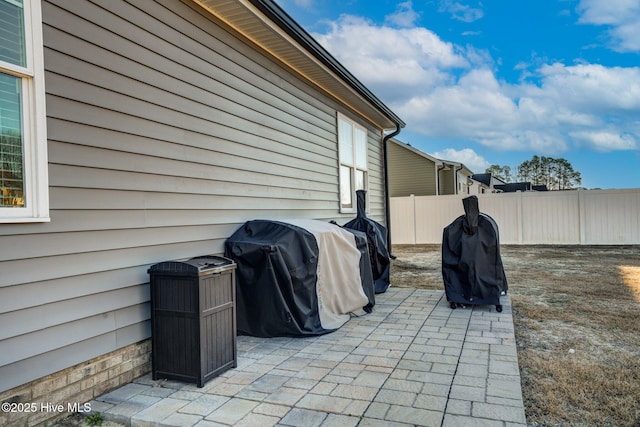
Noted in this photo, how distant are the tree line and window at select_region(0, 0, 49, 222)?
51.3 meters

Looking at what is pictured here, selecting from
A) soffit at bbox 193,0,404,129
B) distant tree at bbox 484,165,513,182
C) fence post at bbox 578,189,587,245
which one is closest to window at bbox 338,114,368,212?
soffit at bbox 193,0,404,129

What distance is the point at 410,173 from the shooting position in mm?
19078

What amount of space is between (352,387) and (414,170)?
17.1m

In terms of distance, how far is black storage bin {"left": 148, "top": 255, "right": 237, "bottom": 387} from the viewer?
274 centimetres

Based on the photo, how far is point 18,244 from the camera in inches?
85.7

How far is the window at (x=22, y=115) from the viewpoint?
86.4 inches

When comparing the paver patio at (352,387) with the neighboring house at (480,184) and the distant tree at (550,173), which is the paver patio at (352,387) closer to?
the neighboring house at (480,184)

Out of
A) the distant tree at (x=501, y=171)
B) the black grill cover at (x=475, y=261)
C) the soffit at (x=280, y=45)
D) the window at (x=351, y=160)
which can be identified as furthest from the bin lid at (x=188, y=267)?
the distant tree at (x=501, y=171)

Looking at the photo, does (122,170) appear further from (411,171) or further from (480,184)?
(480,184)

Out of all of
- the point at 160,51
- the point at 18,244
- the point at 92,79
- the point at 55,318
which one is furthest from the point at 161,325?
the point at 160,51

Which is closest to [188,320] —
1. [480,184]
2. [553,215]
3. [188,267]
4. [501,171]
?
[188,267]

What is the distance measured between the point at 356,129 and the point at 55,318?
676cm

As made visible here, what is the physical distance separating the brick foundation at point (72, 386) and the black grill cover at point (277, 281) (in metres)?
1.03

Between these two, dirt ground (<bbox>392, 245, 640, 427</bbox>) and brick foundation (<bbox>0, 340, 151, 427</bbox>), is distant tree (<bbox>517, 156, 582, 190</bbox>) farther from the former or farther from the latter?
brick foundation (<bbox>0, 340, 151, 427</bbox>)
